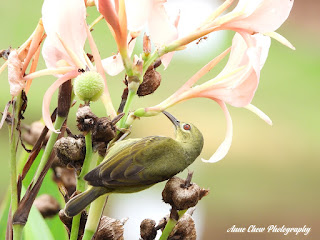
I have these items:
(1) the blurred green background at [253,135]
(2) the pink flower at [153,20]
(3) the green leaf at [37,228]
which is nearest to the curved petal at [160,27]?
(2) the pink flower at [153,20]

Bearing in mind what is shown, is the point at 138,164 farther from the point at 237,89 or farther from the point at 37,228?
the point at 37,228

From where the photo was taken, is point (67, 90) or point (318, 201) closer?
point (67, 90)

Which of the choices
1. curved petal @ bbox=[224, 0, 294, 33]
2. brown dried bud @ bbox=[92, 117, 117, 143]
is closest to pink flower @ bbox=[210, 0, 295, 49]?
curved petal @ bbox=[224, 0, 294, 33]

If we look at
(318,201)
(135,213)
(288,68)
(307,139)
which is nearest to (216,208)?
(318,201)

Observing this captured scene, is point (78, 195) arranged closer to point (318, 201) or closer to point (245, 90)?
point (245, 90)

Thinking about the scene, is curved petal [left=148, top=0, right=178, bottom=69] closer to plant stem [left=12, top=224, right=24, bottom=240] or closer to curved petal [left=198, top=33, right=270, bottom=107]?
curved petal [left=198, top=33, right=270, bottom=107]

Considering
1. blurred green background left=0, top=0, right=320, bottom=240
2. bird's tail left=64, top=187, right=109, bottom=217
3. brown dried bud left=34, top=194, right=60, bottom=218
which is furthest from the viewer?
blurred green background left=0, top=0, right=320, bottom=240

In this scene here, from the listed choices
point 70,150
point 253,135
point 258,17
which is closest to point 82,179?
point 70,150

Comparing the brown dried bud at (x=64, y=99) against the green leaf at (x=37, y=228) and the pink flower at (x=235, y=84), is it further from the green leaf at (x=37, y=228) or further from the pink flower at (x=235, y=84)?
the green leaf at (x=37, y=228)
